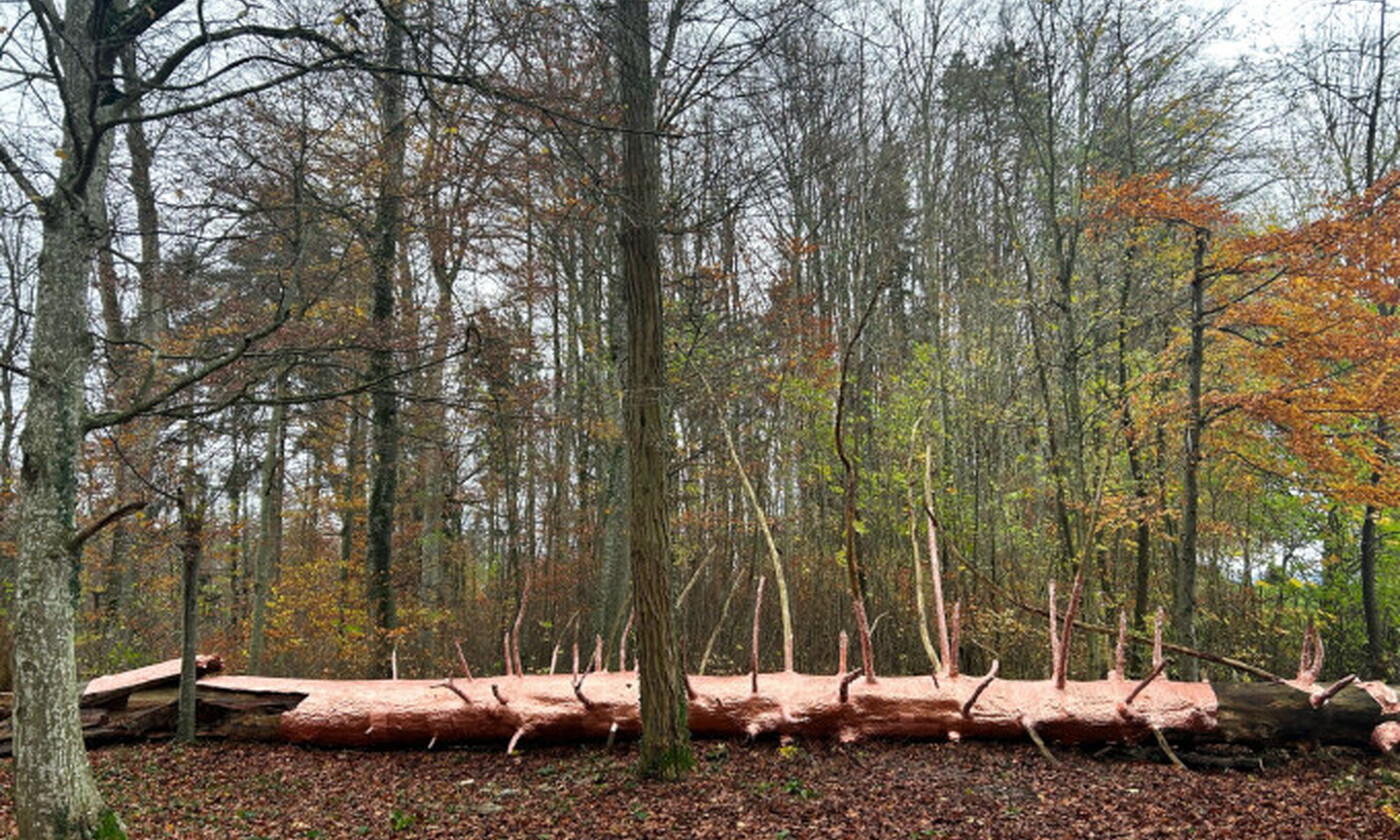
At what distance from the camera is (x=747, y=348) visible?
35.7ft

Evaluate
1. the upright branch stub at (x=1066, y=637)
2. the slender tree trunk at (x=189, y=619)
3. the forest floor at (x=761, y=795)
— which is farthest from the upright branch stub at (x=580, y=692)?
the upright branch stub at (x=1066, y=637)

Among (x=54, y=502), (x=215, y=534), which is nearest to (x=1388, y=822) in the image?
(x=54, y=502)

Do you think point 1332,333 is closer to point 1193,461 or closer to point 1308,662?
point 1193,461

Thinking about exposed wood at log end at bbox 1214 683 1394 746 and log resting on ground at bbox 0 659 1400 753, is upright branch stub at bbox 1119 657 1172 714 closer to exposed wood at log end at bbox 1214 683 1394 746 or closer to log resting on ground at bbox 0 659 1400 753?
log resting on ground at bbox 0 659 1400 753

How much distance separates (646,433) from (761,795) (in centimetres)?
236

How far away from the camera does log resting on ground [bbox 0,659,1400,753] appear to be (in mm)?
5449

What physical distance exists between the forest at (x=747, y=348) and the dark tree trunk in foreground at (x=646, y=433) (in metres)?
0.03

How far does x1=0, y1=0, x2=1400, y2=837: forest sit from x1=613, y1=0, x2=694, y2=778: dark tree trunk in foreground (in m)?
0.03

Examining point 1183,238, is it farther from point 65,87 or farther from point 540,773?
point 65,87

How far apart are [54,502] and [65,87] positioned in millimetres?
1921

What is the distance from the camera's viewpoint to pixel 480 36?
4.39 metres

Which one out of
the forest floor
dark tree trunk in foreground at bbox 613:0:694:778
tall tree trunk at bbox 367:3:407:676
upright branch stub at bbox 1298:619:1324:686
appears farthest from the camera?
tall tree trunk at bbox 367:3:407:676

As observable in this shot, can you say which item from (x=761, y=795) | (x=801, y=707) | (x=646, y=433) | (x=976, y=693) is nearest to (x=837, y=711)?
(x=801, y=707)

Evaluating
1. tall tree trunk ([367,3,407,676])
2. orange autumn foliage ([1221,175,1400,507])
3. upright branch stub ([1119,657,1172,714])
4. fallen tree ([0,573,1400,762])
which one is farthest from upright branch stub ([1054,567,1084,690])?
tall tree trunk ([367,3,407,676])
